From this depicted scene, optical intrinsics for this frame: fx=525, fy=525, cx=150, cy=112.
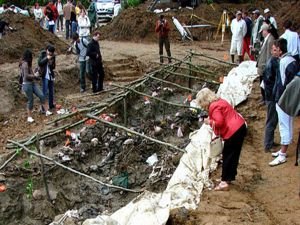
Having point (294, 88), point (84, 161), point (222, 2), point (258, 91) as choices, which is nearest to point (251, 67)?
point (258, 91)

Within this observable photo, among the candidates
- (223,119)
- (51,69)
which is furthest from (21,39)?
(223,119)

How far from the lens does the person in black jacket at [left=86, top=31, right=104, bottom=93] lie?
13.3 metres

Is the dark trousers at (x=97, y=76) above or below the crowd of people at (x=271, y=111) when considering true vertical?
below

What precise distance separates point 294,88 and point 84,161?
4.71 metres

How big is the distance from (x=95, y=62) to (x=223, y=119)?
7.82 metres

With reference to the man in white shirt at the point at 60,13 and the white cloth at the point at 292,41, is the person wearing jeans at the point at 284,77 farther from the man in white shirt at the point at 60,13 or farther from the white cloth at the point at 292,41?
the man in white shirt at the point at 60,13

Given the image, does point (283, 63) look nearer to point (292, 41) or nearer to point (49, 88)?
point (292, 41)

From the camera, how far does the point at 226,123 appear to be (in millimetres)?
6285

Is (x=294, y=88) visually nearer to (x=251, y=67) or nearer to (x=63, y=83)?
(x=251, y=67)

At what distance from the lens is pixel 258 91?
11492 millimetres

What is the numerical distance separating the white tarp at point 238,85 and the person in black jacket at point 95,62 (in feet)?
11.4

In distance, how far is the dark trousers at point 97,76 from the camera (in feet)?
45.0

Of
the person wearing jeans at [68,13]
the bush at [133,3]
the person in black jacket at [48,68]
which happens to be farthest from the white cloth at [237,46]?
the bush at [133,3]

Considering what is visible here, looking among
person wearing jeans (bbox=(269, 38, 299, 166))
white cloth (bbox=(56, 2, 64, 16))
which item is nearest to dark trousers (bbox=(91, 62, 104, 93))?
person wearing jeans (bbox=(269, 38, 299, 166))
